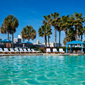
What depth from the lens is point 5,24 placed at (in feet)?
136

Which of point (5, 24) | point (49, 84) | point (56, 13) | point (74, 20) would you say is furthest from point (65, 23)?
point (49, 84)

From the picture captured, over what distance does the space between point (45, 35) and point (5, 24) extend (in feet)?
43.1

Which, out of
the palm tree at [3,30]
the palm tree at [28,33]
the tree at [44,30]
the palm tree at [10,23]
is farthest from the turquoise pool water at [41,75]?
the palm tree at [28,33]

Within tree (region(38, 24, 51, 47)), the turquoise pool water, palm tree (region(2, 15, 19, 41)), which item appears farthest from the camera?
palm tree (region(2, 15, 19, 41))

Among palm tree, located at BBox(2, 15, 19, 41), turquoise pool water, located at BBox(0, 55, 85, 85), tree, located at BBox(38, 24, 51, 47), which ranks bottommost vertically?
turquoise pool water, located at BBox(0, 55, 85, 85)

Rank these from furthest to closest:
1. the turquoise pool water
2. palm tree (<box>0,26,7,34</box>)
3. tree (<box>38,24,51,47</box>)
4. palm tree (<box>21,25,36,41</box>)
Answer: palm tree (<box>21,25,36,41</box>) < palm tree (<box>0,26,7,34</box>) < tree (<box>38,24,51,47</box>) < the turquoise pool water

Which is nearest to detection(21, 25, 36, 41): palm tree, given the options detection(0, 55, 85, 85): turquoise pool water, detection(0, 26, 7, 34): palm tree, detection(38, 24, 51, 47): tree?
detection(0, 26, 7, 34): palm tree

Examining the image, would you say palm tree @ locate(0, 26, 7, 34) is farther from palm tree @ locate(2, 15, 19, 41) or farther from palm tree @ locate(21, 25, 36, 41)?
palm tree @ locate(21, 25, 36, 41)

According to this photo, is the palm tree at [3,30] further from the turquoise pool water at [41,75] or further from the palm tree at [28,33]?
the turquoise pool water at [41,75]

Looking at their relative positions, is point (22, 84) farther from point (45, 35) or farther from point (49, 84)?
point (45, 35)

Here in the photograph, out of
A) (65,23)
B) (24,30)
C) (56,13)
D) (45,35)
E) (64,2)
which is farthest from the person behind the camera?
(24,30)

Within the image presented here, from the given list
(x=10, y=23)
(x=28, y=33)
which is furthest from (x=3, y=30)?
(x=28, y=33)

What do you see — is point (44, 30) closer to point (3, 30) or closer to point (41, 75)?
point (3, 30)

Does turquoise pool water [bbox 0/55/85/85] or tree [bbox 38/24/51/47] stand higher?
tree [bbox 38/24/51/47]
